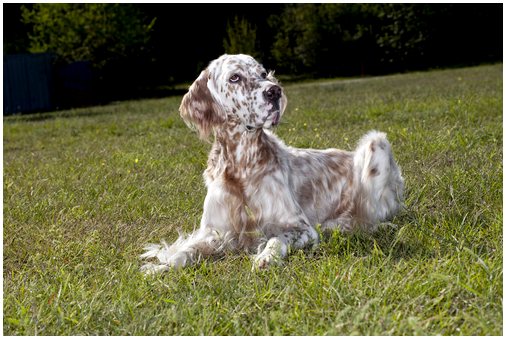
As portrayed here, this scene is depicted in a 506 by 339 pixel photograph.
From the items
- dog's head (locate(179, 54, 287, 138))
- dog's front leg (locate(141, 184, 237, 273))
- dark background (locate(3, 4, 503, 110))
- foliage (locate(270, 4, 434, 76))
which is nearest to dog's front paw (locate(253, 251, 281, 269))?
dog's front leg (locate(141, 184, 237, 273))

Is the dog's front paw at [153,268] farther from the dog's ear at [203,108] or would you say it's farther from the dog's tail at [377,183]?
the dog's tail at [377,183]

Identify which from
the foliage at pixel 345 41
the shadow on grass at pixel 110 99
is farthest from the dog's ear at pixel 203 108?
the foliage at pixel 345 41

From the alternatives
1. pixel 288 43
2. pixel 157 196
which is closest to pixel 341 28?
pixel 288 43

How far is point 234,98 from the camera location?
14.1 feet

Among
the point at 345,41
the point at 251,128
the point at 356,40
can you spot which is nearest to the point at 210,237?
the point at 251,128

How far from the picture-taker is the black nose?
13.6 feet

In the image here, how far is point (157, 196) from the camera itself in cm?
607

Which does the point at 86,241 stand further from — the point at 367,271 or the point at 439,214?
the point at 439,214

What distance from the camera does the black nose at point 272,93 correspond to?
163 inches

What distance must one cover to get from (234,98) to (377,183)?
1357 mm

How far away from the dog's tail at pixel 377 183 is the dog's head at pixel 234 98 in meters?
0.99

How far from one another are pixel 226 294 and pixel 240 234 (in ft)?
3.46

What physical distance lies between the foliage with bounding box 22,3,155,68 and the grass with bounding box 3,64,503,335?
79.2 feet

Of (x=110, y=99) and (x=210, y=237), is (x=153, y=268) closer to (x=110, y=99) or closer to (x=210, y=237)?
(x=210, y=237)
